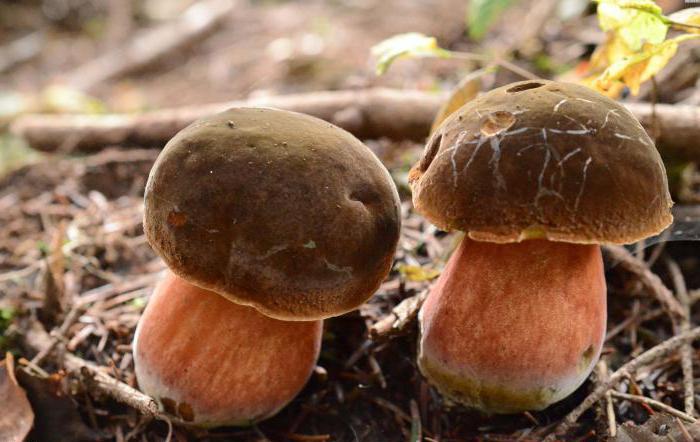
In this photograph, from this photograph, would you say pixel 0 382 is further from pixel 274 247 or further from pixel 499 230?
pixel 499 230

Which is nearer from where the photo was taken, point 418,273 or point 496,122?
point 496,122

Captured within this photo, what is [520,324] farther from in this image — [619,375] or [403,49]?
[403,49]

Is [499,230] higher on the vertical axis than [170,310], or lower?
higher

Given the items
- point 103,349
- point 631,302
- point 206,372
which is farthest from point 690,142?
point 103,349

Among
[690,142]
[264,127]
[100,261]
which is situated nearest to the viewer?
[264,127]

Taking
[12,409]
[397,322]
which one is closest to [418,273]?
[397,322]

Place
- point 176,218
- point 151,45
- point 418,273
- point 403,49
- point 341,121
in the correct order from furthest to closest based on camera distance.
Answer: point 151,45 < point 341,121 < point 403,49 < point 418,273 < point 176,218

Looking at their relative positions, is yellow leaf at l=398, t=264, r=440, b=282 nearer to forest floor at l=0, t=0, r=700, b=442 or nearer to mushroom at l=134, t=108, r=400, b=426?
forest floor at l=0, t=0, r=700, b=442
